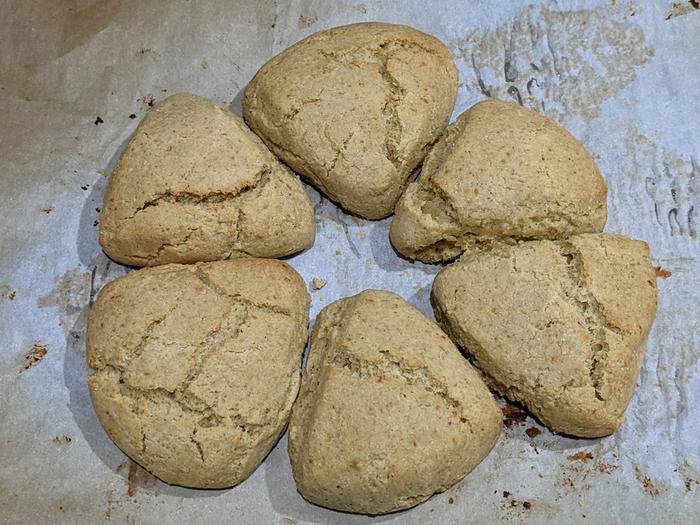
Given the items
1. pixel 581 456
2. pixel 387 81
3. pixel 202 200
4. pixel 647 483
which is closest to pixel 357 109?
pixel 387 81

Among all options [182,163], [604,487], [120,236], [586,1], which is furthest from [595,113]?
[120,236]

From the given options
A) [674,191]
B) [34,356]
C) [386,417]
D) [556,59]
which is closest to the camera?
[386,417]

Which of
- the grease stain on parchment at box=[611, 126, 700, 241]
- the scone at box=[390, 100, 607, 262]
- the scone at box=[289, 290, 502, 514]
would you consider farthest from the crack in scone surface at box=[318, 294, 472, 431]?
the grease stain on parchment at box=[611, 126, 700, 241]

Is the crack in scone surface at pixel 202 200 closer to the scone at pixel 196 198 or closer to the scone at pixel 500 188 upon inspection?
the scone at pixel 196 198

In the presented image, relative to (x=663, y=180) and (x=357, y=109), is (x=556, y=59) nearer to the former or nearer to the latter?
(x=663, y=180)

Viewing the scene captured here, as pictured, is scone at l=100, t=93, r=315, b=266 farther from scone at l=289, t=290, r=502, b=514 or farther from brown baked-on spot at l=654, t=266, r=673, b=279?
brown baked-on spot at l=654, t=266, r=673, b=279
